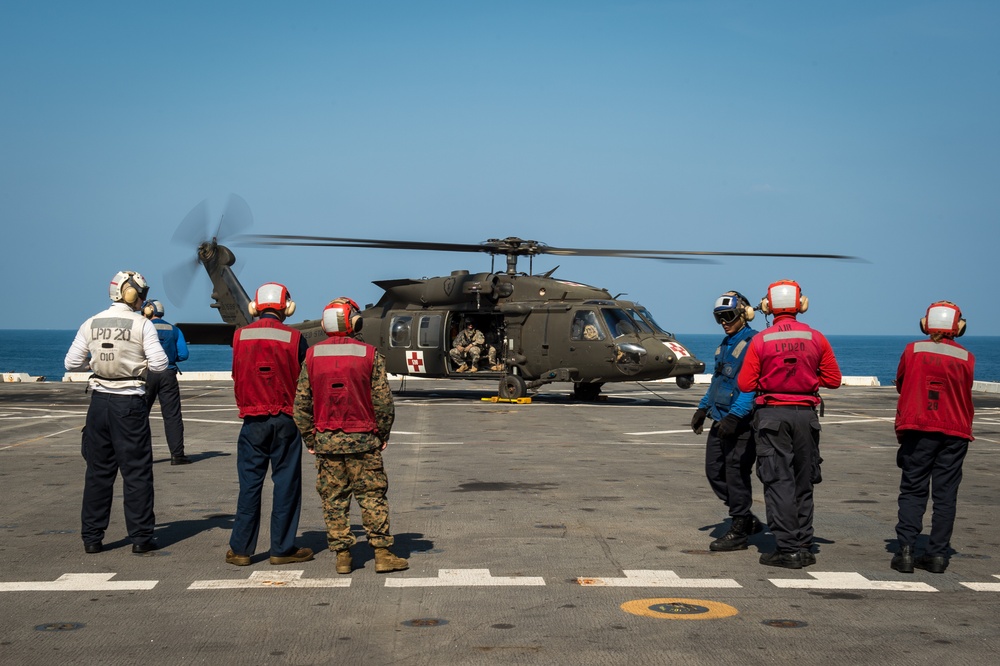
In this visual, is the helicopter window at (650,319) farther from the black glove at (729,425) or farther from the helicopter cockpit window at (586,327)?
the black glove at (729,425)

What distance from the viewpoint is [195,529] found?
9.19 m

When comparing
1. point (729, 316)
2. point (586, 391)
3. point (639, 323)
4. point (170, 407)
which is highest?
point (729, 316)

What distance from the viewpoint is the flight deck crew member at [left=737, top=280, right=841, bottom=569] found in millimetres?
7762

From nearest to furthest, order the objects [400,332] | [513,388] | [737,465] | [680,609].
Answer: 1. [680,609]
2. [737,465]
3. [513,388]
4. [400,332]

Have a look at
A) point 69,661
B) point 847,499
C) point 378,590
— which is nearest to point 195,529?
point 378,590

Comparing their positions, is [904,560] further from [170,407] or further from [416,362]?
[416,362]

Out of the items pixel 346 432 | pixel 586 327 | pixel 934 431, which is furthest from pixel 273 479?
pixel 586 327

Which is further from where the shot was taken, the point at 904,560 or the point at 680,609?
the point at 904,560

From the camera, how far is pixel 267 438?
25.9 feet

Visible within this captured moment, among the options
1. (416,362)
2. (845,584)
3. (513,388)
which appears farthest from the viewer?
(416,362)

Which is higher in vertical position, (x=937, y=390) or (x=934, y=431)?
(x=937, y=390)

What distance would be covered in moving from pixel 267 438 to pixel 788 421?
3.84 meters

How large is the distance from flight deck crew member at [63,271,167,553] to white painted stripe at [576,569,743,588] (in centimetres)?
350

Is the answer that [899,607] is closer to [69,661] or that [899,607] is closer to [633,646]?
[633,646]
